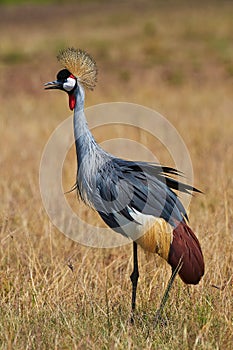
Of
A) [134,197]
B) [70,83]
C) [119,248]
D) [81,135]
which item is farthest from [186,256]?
[119,248]

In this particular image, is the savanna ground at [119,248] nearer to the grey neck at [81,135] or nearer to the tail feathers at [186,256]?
the tail feathers at [186,256]

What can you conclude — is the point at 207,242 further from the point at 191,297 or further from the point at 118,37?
the point at 118,37

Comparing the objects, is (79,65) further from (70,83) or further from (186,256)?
(186,256)

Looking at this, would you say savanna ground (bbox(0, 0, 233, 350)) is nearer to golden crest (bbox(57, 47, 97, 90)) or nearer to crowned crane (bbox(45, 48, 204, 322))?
crowned crane (bbox(45, 48, 204, 322))

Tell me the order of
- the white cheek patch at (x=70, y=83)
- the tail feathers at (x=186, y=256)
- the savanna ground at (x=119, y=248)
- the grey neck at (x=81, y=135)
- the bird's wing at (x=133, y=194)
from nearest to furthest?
the savanna ground at (x=119, y=248) < the tail feathers at (x=186, y=256) < the bird's wing at (x=133, y=194) < the grey neck at (x=81, y=135) < the white cheek patch at (x=70, y=83)

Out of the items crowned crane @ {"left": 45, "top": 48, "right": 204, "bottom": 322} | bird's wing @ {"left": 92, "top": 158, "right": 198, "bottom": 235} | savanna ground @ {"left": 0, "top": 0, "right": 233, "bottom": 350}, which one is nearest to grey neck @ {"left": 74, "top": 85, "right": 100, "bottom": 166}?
crowned crane @ {"left": 45, "top": 48, "right": 204, "bottom": 322}

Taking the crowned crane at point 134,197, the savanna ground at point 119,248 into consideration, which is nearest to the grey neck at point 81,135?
the crowned crane at point 134,197

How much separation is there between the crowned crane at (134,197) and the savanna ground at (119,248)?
0.77 ft

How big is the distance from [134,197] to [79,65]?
A: 0.81m

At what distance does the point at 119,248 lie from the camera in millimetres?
4492

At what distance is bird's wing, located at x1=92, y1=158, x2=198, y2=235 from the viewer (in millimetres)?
3385

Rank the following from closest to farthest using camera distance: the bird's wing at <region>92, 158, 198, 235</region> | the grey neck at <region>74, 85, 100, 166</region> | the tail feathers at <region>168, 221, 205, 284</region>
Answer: the tail feathers at <region>168, 221, 205, 284</region> < the bird's wing at <region>92, 158, 198, 235</region> < the grey neck at <region>74, 85, 100, 166</region>

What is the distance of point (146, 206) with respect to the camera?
3.37 metres

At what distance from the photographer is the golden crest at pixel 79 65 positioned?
364 cm
